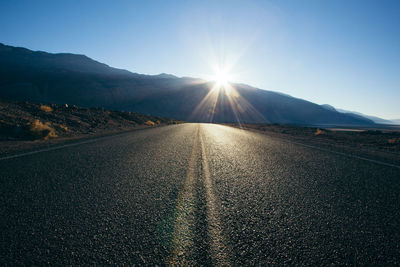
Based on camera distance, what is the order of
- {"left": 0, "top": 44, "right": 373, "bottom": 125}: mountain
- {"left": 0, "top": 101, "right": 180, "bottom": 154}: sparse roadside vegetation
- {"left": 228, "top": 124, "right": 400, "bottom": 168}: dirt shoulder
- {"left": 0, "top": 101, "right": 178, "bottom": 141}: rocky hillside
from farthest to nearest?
1. {"left": 0, "top": 44, "right": 373, "bottom": 125}: mountain
2. {"left": 0, "top": 101, "right": 178, "bottom": 141}: rocky hillside
3. {"left": 0, "top": 101, "right": 180, "bottom": 154}: sparse roadside vegetation
4. {"left": 228, "top": 124, "right": 400, "bottom": 168}: dirt shoulder

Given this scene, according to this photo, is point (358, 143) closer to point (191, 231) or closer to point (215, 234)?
point (215, 234)

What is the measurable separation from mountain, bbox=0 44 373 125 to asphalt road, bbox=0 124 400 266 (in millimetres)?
96434

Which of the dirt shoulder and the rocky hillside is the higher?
the dirt shoulder

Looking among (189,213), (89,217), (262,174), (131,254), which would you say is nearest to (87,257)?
(131,254)

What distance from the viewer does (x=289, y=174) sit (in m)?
3.18

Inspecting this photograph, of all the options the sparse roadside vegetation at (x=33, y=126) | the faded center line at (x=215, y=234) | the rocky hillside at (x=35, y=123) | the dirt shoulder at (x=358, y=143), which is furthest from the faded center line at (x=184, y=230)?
the rocky hillside at (x=35, y=123)

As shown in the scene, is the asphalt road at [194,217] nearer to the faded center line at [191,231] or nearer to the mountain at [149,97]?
the faded center line at [191,231]

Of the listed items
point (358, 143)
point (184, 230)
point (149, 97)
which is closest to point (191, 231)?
point (184, 230)

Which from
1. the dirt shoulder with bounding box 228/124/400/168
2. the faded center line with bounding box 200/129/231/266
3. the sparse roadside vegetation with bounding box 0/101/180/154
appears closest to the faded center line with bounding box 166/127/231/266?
the faded center line with bounding box 200/129/231/266

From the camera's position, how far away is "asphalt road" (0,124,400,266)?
121 cm

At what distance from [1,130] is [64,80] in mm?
116238

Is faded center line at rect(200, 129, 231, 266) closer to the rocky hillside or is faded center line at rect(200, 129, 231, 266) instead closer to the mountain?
the rocky hillside

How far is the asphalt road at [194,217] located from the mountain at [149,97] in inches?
3797

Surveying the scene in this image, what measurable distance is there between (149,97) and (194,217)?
112880 mm
